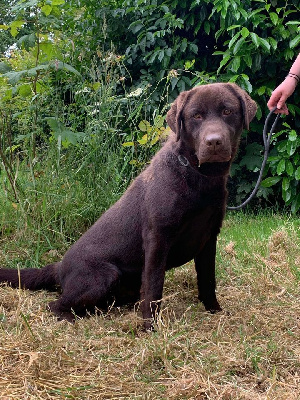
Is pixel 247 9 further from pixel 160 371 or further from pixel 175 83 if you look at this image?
pixel 160 371

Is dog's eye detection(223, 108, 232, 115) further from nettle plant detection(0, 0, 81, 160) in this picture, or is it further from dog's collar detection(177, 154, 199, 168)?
nettle plant detection(0, 0, 81, 160)

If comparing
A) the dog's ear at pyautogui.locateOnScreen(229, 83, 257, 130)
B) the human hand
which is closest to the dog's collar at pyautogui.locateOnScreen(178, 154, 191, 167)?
the dog's ear at pyautogui.locateOnScreen(229, 83, 257, 130)

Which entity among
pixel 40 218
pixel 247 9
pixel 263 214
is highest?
pixel 247 9

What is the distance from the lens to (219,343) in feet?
8.50

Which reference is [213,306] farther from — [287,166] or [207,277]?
[287,166]

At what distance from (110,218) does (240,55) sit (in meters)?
3.28

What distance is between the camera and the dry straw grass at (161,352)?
2.12m

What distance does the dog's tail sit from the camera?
140 inches

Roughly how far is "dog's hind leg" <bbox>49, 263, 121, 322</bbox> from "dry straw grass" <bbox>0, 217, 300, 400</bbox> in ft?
0.35

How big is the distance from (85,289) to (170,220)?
753 mm

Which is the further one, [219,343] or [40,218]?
[40,218]

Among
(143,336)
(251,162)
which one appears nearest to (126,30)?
(251,162)

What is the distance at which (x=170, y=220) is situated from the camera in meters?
2.87

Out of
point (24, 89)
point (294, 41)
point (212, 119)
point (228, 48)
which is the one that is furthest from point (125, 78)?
point (212, 119)
